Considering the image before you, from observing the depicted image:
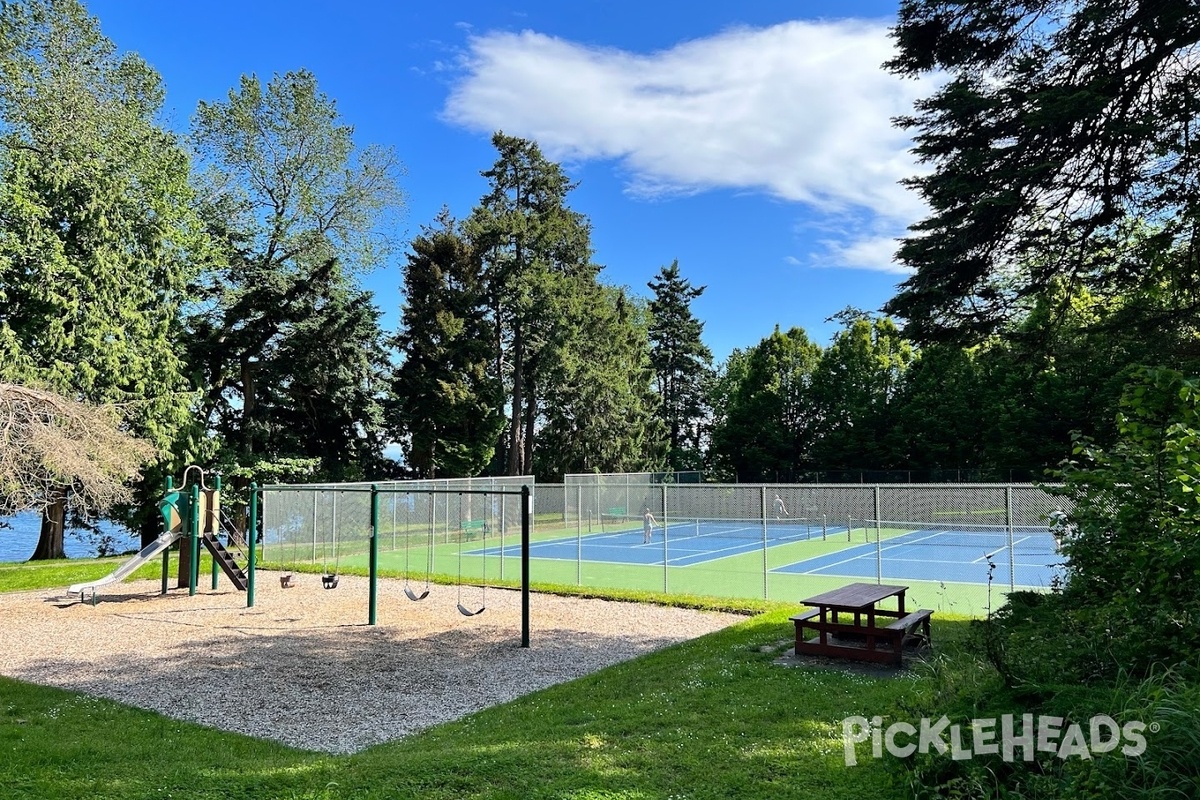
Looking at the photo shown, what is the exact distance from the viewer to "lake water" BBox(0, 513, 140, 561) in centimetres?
3048

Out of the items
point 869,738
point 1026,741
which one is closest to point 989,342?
point 869,738

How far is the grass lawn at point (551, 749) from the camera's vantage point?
4836 mm

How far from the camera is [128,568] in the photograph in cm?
1466

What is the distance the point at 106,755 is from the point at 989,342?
30.0 ft

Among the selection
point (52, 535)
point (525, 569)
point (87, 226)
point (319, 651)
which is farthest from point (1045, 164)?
point (52, 535)

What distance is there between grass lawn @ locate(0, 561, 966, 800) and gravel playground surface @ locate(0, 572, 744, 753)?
0.46 metres

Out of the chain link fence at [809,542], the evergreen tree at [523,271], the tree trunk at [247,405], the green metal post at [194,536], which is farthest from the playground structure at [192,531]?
the evergreen tree at [523,271]

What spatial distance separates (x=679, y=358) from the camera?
65562 millimetres

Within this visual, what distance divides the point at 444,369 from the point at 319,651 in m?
29.1

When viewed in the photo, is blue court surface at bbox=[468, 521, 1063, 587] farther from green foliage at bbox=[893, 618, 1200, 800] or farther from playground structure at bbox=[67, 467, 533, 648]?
green foliage at bbox=[893, 618, 1200, 800]

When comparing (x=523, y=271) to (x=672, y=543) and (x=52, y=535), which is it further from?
(x=52, y=535)

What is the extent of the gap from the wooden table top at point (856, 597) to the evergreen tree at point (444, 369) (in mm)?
29634

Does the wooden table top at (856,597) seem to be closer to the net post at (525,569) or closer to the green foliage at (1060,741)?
the net post at (525,569)

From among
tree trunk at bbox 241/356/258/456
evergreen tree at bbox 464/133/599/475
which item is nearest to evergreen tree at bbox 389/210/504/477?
evergreen tree at bbox 464/133/599/475
